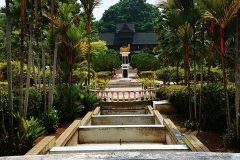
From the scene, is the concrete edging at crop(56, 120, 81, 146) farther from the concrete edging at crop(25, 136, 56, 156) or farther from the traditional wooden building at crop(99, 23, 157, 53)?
the traditional wooden building at crop(99, 23, 157, 53)

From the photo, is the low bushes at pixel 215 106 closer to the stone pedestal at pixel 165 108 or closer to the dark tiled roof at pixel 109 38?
the stone pedestal at pixel 165 108

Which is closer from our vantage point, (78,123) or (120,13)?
(78,123)

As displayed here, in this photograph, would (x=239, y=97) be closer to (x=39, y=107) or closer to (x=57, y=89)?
(x=39, y=107)

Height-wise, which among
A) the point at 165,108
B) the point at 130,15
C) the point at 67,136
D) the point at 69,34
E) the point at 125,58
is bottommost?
the point at 67,136

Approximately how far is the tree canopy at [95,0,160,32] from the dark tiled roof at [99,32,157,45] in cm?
787

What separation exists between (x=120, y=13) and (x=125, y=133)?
7598cm

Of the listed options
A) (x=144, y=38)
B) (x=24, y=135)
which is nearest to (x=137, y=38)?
(x=144, y=38)

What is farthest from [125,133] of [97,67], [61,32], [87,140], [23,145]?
[97,67]

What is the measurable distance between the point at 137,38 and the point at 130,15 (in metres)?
19.5

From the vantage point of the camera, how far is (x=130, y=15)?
81062mm

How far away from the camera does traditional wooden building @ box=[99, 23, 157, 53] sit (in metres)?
62.5

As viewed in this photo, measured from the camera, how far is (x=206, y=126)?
25.8 ft

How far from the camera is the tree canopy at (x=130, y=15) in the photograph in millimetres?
73188

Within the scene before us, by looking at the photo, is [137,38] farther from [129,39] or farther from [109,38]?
[109,38]
